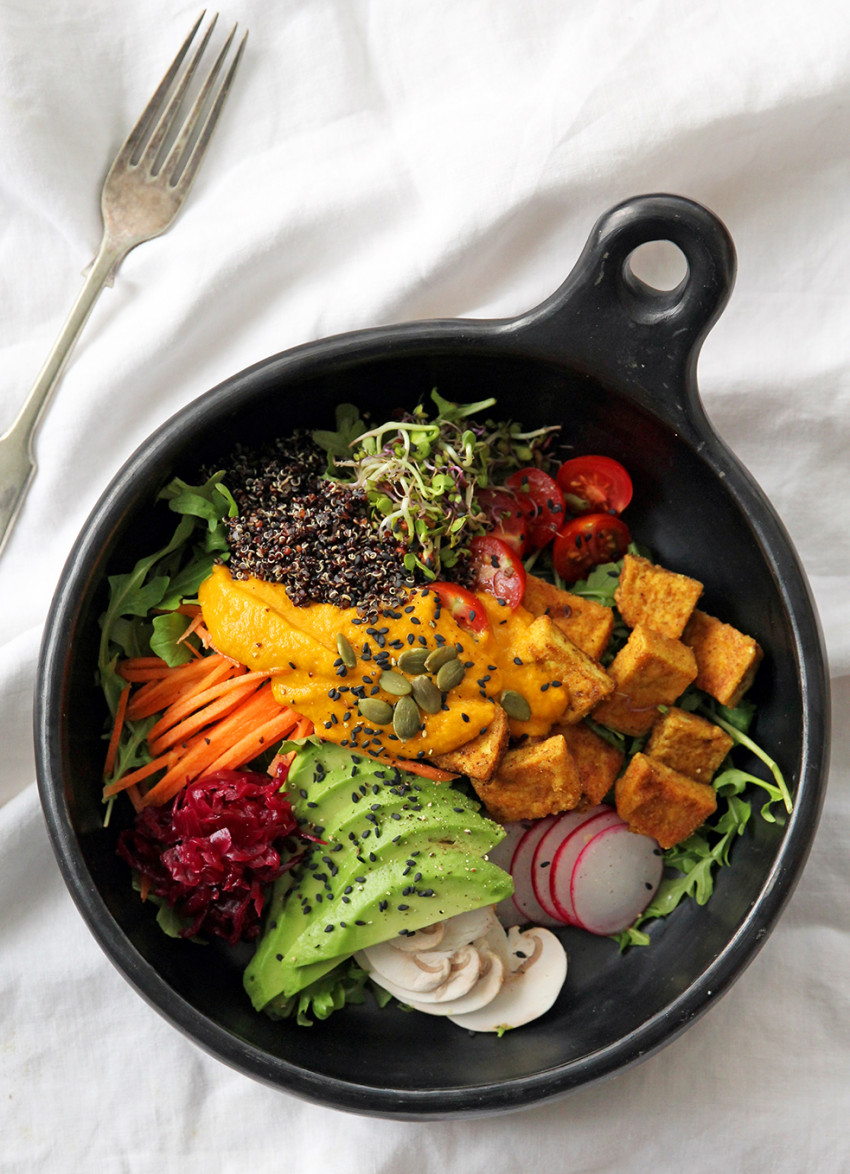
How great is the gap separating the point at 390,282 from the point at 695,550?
→ 1.39 metres

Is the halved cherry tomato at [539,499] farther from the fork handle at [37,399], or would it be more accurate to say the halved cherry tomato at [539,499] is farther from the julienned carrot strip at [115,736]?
the fork handle at [37,399]

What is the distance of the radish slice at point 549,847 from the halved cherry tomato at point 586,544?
795 millimetres

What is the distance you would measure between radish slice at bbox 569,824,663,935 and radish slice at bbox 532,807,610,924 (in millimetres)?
75

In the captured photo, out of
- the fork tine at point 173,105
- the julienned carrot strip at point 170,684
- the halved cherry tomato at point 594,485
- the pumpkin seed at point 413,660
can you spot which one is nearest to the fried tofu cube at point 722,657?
the halved cherry tomato at point 594,485

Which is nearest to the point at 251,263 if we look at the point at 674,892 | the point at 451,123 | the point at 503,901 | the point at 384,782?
the point at 451,123

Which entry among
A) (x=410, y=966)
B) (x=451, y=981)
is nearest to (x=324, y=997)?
(x=410, y=966)

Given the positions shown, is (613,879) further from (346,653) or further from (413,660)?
(346,653)

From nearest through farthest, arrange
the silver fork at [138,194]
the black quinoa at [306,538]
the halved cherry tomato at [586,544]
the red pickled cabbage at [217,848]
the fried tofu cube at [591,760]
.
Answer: the red pickled cabbage at [217,848], the black quinoa at [306,538], the fried tofu cube at [591,760], the halved cherry tomato at [586,544], the silver fork at [138,194]

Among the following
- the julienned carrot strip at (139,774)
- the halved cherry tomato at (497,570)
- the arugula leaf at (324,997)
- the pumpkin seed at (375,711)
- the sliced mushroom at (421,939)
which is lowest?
the arugula leaf at (324,997)

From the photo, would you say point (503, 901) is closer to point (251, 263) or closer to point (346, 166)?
point (251, 263)

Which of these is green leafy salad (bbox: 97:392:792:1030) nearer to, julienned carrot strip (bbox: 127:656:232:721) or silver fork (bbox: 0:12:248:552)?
julienned carrot strip (bbox: 127:656:232:721)

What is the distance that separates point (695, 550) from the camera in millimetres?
3154

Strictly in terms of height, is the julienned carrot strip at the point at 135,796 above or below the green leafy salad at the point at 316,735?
below

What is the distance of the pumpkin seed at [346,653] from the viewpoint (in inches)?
110
